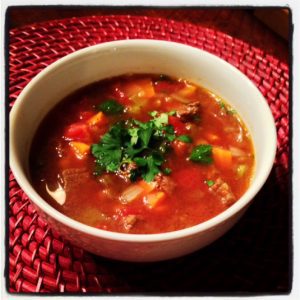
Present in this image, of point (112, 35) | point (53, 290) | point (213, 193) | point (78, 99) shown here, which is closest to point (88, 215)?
point (53, 290)

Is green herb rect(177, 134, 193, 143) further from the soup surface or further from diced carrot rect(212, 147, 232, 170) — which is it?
diced carrot rect(212, 147, 232, 170)

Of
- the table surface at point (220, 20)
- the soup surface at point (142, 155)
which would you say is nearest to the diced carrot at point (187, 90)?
the soup surface at point (142, 155)

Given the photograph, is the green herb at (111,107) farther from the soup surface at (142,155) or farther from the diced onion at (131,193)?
the diced onion at (131,193)

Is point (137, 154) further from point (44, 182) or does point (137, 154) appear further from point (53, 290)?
point (53, 290)

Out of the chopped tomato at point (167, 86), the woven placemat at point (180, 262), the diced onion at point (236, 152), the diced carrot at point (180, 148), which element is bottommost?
the woven placemat at point (180, 262)

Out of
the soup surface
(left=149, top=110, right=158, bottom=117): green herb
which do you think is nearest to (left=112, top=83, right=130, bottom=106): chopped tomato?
the soup surface

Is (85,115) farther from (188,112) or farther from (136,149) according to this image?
(188,112)
